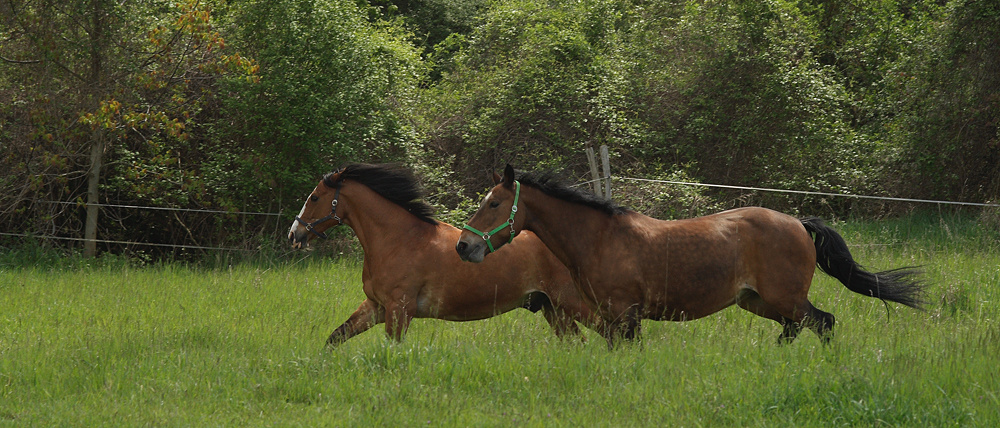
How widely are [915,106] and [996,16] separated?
84.2 inches

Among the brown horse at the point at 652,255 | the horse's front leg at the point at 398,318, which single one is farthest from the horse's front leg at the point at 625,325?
the horse's front leg at the point at 398,318

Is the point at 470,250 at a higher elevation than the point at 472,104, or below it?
below

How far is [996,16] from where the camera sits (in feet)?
47.0

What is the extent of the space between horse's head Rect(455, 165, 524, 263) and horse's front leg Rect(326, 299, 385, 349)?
1.23m

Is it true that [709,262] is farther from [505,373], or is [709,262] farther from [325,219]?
[325,219]

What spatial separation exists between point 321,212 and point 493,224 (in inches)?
74.0

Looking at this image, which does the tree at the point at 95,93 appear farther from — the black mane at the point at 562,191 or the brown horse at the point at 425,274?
the black mane at the point at 562,191

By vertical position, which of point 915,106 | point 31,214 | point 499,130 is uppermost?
point 915,106

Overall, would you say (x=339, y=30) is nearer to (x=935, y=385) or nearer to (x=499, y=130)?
(x=499, y=130)

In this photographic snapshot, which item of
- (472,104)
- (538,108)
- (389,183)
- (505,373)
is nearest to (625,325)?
(505,373)

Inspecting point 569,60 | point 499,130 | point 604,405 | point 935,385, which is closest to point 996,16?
point 569,60

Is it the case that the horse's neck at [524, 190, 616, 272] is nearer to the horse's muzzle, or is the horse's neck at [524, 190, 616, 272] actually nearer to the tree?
the horse's muzzle

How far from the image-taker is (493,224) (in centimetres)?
633

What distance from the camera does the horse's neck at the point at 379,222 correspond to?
7285 millimetres
